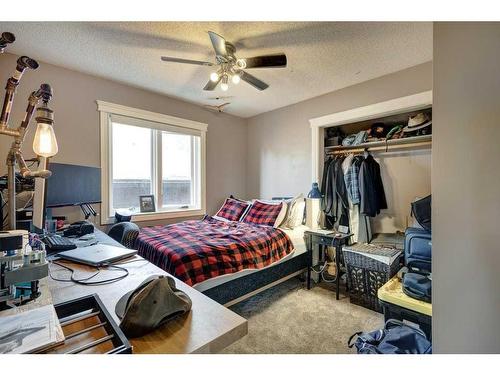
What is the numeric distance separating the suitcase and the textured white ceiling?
162cm

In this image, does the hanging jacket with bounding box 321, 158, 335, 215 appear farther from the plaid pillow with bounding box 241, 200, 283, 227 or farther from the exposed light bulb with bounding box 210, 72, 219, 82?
the exposed light bulb with bounding box 210, 72, 219, 82

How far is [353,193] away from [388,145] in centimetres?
74

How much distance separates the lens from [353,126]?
10.8 ft

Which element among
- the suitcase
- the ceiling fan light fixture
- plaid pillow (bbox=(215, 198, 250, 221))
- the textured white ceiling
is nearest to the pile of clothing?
the suitcase

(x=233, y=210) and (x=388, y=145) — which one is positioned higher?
(x=388, y=145)

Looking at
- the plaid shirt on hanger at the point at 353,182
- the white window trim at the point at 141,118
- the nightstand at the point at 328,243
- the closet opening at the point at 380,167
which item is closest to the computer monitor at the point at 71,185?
the white window trim at the point at 141,118

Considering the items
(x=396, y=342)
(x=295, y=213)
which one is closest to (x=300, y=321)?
(x=396, y=342)

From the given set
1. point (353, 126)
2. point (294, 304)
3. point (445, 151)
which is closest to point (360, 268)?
point (294, 304)

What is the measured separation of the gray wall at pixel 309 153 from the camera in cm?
250

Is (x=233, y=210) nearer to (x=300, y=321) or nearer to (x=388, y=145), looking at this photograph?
(x=300, y=321)

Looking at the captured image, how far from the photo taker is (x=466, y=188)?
0.86 metres

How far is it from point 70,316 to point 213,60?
227 cm
